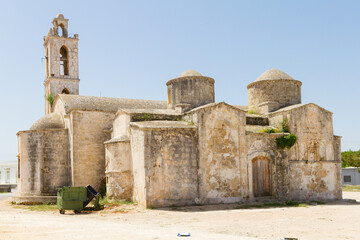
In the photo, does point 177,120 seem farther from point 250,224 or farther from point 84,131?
point 250,224

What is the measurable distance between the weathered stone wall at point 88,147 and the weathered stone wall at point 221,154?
6.10 m

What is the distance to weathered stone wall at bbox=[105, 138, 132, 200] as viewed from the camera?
16328 mm

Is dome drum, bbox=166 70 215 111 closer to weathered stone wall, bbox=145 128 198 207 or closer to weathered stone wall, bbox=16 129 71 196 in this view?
weathered stone wall, bbox=145 128 198 207

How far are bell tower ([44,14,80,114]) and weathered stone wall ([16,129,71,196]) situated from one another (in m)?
7.49

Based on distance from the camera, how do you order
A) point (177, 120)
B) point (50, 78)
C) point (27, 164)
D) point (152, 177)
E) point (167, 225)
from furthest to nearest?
point (50, 78) < point (27, 164) < point (177, 120) < point (152, 177) < point (167, 225)

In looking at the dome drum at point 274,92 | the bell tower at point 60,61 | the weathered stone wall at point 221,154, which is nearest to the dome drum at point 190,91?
the weathered stone wall at point 221,154

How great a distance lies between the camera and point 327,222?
443 inches

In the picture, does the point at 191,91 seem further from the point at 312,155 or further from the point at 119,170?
the point at 312,155

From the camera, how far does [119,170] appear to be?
16.5 m

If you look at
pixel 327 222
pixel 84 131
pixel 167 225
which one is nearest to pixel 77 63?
pixel 84 131

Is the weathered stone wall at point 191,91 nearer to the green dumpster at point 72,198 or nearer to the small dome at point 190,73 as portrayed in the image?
the small dome at point 190,73

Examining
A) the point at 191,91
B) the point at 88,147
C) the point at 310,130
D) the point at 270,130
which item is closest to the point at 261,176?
the point at 270,130

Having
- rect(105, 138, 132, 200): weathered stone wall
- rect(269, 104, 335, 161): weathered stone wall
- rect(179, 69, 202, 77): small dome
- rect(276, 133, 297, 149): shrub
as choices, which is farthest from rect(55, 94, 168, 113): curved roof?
rect(276, 133, 297, 149): shrub

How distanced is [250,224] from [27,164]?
13.2 metres
